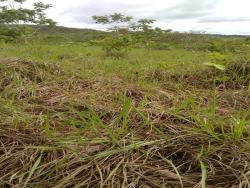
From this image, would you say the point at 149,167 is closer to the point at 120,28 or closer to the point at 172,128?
the point at 172,128

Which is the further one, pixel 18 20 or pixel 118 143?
pixel 18 20

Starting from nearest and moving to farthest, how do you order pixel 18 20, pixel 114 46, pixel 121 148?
pixel 121 148 → pixel 114 46 → pixel 18 20

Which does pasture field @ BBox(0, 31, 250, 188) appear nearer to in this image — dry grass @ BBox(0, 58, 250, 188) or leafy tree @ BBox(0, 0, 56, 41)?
dry grass @ BBox(0, 58, 250, 188)

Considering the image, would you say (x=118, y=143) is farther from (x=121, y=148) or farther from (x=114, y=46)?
(x=114, y=46)

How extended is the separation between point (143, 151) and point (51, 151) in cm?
34

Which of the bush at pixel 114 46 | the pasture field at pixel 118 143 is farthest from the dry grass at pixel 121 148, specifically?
the bush at pixel 114 46

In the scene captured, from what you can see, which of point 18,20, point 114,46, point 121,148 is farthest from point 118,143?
point 18,20

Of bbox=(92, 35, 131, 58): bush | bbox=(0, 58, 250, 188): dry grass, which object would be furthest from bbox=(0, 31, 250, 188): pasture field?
bbox=(92, 35, 131, 58): bush

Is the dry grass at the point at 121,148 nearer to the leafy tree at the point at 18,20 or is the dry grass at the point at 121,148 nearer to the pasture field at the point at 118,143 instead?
the pasture field at the point at 118,143

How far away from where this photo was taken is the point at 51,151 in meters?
1.39

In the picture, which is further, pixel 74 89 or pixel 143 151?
pixel 74 89

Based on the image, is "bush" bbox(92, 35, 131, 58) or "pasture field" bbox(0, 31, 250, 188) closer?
"pasture field" bbox(0, 31, 250, 188)

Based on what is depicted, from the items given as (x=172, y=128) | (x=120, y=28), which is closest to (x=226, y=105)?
(x=172, y=128)

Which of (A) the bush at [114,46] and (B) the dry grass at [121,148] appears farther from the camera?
(A) the bush at [114,46]
